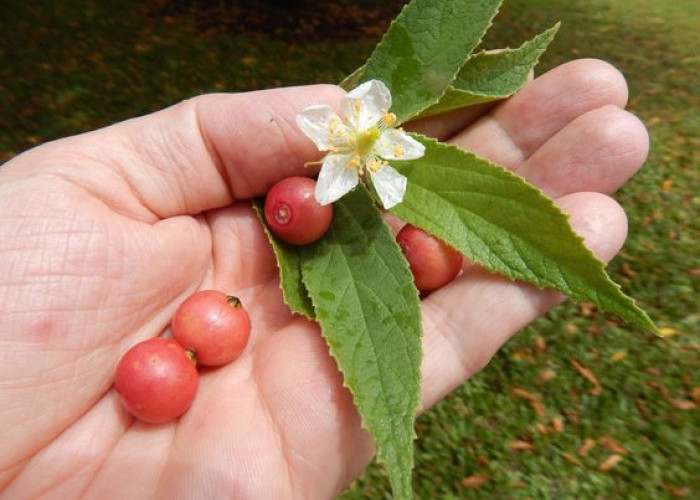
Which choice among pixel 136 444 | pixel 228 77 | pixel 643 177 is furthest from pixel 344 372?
pixel 228 77

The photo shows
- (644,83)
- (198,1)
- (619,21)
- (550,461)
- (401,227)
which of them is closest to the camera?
(401,227)

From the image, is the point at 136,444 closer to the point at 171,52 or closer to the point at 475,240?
the point at 475,240

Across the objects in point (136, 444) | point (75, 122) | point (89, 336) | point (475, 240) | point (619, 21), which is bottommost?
point (619, 21)

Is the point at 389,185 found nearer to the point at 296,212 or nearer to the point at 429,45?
the point at 296,212

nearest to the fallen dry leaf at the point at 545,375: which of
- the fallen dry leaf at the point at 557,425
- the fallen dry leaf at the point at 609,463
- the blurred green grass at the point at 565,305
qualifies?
the blurred green grass at the point at 565,305

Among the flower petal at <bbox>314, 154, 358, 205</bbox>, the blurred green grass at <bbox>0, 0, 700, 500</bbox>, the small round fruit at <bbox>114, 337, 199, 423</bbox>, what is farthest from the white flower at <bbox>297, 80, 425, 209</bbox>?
the blurred green grass at <bbox>0, 0, 700, 500</bbox>

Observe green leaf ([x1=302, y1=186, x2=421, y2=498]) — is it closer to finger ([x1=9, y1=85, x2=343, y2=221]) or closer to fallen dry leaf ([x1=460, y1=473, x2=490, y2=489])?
finger ([x1=9, y1=85, x2=343, y2=221])
